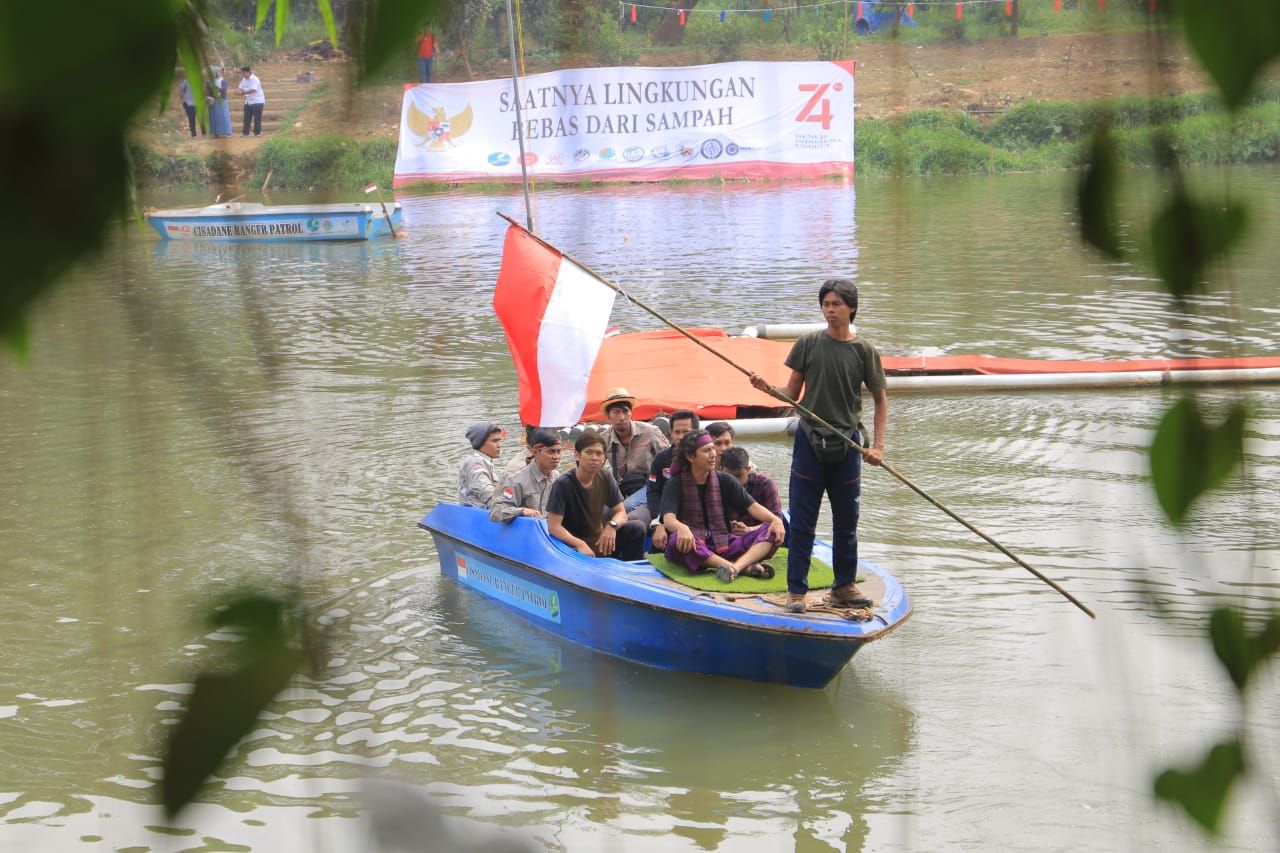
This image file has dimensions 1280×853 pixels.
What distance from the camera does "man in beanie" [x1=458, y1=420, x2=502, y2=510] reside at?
8531 mm

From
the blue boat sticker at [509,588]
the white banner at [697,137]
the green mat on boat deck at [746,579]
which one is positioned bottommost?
the blue boat sticker at [509,588]

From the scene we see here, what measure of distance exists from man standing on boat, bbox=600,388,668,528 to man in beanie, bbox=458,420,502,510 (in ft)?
2.51

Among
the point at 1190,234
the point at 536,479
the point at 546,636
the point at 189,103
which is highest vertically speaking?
the point at 189,103

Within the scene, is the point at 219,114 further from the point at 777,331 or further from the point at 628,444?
the point at 777,331

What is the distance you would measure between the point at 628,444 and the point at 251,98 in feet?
25.2

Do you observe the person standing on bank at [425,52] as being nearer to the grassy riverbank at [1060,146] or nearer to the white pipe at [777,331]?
the grassy riverbank at [1060,146]

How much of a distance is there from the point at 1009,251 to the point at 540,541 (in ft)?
48.7

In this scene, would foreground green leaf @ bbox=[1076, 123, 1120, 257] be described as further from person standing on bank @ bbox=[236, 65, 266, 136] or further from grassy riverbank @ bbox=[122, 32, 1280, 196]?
person standing on bank @ bbox=[236, 65, 266, 136]

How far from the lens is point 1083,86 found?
2.85 feet

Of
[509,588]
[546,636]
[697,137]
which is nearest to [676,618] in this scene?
[546,636]

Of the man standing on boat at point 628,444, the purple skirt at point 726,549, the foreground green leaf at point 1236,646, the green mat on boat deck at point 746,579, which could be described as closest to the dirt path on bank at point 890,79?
the foreground green leaf at point 1236,646

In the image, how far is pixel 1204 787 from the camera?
799mm

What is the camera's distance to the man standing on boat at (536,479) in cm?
804

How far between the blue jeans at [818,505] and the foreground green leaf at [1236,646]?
5.55 metres
